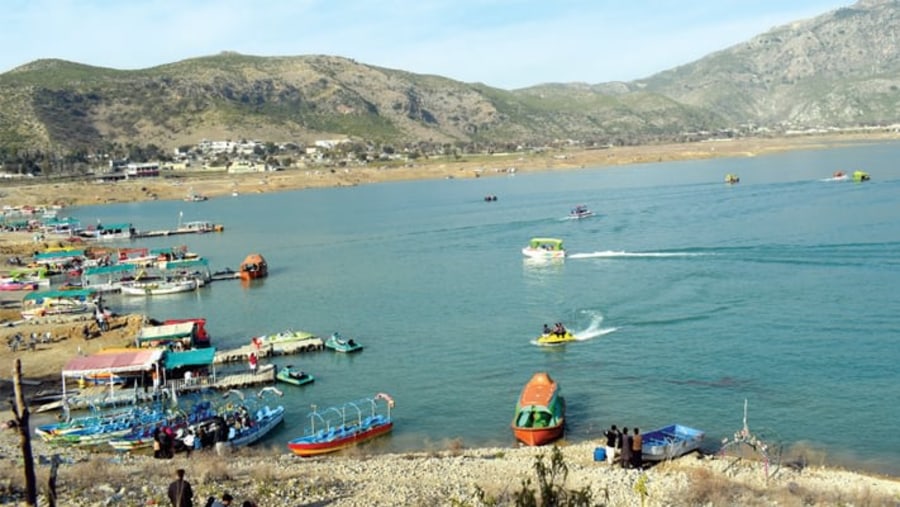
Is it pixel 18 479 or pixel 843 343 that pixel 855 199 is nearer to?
pixel 843 343

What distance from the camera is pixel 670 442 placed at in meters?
24.1

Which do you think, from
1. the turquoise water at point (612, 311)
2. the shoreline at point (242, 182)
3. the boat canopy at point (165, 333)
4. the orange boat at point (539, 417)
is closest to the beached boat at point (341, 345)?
the turquoise water at point (612, 311)

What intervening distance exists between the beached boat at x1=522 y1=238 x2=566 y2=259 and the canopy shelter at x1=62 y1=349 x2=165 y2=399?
117ft

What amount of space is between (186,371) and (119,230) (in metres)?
69.0

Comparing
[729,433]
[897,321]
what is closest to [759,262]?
[897,321]

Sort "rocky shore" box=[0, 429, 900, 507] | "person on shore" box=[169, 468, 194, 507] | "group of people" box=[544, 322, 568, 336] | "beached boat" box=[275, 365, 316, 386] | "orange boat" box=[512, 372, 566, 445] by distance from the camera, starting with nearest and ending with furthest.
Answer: "person on shore" box=[169, 468, 194, 507] → "rocky shore" box=[0, 429, 900, 507] → "orange boat" box=[512, 372, 566, 445] → "beached boat" box=[275, 365, 316, 386] → "group of people" box=[544, 322, 568, 336]

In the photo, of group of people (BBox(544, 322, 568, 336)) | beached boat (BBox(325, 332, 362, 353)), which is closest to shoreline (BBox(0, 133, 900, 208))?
group of people (BBox(544, 322, 568, 336))

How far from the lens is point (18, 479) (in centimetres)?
1956

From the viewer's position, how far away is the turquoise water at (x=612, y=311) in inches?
1156

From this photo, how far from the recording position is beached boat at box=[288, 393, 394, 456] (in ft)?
87.2

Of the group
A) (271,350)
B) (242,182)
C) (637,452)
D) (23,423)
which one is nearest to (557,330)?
(271,350)

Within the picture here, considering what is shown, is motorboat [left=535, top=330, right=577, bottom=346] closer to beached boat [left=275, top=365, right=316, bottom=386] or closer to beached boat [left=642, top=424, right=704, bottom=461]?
beached boat [left=275, top=365, right=316, bottom=386]

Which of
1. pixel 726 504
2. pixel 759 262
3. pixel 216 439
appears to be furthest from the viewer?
pixel 759 262

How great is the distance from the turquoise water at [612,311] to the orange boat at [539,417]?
89cm
